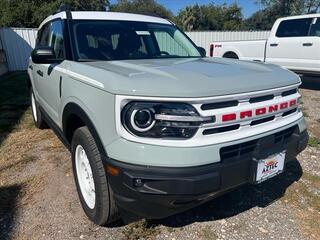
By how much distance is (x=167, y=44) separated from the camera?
Answer: 162 inches

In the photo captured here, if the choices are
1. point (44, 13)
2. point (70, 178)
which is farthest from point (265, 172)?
point (44, 13)

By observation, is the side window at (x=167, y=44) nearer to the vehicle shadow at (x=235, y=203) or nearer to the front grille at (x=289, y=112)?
the front grille at (x=289, y=112)

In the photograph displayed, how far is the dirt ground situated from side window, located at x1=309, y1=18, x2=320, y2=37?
4877 millimetres

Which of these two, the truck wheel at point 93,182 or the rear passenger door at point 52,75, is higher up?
the rear passenger door at point 52,75

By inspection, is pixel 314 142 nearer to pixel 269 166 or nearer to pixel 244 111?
pixel 269 166

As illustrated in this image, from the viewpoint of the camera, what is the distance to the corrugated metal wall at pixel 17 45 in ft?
48.7

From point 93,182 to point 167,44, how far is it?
7.31 ft

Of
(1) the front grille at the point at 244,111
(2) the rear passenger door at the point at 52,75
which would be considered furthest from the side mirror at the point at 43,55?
(1) the front grille at the point at 244,111

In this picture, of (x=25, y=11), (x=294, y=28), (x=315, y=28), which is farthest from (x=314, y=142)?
(x=25, y=11)

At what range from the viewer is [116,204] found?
2340 mm

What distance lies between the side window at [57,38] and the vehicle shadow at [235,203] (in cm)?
202

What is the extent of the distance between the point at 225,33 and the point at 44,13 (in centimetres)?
1590

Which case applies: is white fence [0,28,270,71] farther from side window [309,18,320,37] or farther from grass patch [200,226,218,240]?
grass patch [200,226,218,240]

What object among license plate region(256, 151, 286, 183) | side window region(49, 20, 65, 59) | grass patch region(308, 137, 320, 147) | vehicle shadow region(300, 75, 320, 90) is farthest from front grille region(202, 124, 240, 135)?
vehicle shadow region(300, 75, 320, 90)
